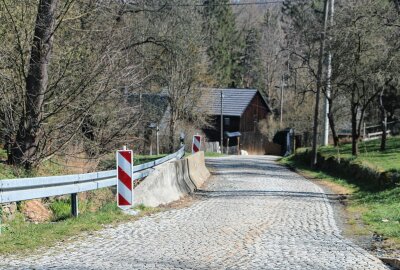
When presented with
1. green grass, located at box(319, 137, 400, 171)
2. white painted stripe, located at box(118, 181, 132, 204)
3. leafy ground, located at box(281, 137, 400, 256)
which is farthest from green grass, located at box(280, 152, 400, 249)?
white painted stripe, located at box(118, 181, 132, 204)

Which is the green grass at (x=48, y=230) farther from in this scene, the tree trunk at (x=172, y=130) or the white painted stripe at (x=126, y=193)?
the tree trunk at (x=172, y=130)

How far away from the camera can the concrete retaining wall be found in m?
12.9

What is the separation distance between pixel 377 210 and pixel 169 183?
5.42 meters

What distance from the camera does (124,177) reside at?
1111 cm

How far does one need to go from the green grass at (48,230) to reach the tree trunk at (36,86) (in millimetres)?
2518

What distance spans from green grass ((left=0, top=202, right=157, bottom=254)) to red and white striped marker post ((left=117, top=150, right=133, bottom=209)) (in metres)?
0.27

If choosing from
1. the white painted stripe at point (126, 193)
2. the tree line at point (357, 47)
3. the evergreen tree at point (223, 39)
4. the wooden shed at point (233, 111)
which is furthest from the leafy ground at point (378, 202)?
the evergreen tree at point (223, 39)

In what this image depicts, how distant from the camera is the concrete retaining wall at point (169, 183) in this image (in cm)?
1293

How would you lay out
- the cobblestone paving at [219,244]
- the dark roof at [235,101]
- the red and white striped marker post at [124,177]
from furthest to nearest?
the dark roof at [235,101] < the red and white striped marker post at [124,177] < the cobblestone paving at [219,244]

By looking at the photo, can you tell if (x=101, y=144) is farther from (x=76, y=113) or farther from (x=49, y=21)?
(x=49, y=21)

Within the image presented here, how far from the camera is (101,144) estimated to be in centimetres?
1750

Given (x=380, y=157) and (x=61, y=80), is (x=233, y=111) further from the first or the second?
(x=61, y=80)

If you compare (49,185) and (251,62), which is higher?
(251,62)

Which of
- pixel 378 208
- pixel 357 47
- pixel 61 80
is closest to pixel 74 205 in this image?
pixel 61 80
